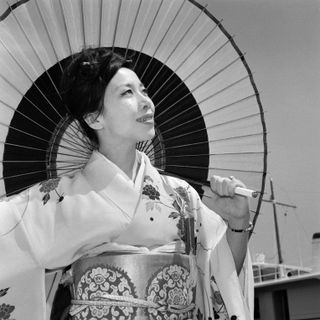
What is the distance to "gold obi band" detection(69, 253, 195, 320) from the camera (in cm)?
123

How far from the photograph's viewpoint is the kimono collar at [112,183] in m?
1.31

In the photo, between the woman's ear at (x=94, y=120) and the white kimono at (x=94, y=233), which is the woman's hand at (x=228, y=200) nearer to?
the white kimono at (x=94, y=233)

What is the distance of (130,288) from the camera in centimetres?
124

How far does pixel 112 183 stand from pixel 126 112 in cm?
15

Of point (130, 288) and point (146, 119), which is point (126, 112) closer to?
point (146, 119)

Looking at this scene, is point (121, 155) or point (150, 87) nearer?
point (121, 155)

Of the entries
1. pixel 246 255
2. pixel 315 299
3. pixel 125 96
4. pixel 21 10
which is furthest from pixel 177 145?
pixel 315 299

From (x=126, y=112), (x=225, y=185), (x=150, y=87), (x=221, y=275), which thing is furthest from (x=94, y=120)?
(x=221, y=275)

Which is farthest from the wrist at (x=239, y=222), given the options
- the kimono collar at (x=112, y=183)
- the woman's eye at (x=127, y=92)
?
the woman's eye at (x=127, y=92)

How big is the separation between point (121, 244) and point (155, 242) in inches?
2.7

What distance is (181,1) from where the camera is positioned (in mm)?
1504

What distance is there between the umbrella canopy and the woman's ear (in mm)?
74

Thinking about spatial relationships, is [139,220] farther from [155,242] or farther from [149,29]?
[149,29]

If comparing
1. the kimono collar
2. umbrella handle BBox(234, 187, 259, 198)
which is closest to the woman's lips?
the kimono collar
